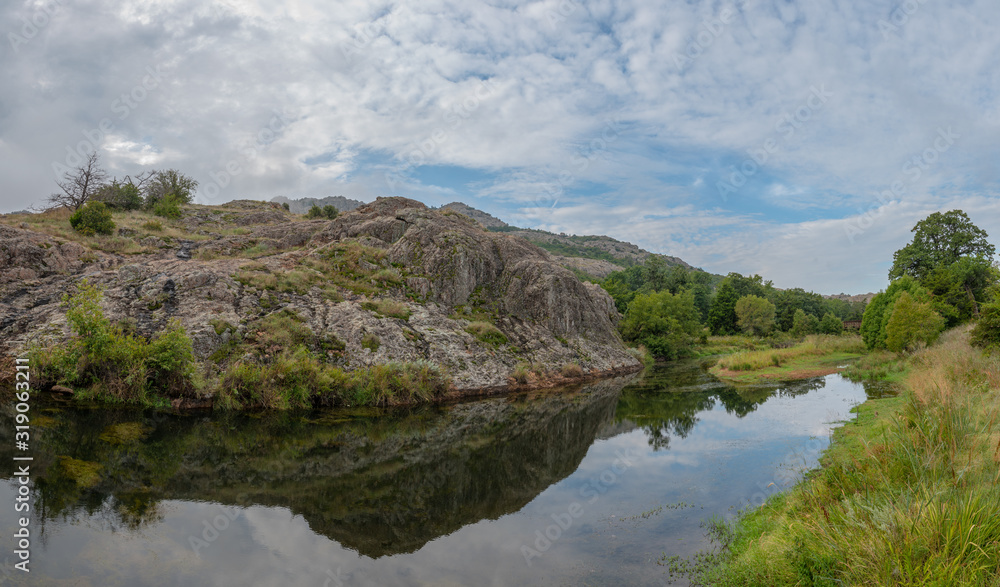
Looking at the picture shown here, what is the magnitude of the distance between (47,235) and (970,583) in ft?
147

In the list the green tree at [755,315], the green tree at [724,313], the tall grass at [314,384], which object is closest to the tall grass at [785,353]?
the green tree at [755,315]

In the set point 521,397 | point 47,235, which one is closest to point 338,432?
point 521,397

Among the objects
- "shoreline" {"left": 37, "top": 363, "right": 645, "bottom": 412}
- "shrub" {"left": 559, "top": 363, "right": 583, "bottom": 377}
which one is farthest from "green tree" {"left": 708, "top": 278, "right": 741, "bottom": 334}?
"shrub" {"left": 559, "top": 363, "right": 583, "bottom": 377}

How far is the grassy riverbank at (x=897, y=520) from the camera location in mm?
5465

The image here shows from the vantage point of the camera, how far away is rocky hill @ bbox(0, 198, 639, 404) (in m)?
26.3

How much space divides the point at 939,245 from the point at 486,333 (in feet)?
249

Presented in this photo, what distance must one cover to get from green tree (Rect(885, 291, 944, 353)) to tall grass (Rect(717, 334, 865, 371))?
1095 centimetres

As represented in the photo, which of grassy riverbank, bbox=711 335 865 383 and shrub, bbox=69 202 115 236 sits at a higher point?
shrub, bbox=69 202 115 236

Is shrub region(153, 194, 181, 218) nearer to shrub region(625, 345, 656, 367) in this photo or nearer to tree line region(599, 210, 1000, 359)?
shrub region(625, 345, 656, 367)

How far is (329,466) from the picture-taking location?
1594cm

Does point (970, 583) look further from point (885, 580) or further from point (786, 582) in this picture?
point (786, 582)

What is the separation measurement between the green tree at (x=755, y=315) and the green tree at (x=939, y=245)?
23390 millimetres

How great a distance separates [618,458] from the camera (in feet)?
61.2

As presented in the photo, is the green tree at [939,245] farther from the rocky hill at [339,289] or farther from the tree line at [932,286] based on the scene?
the rocky hill at [339,289]
